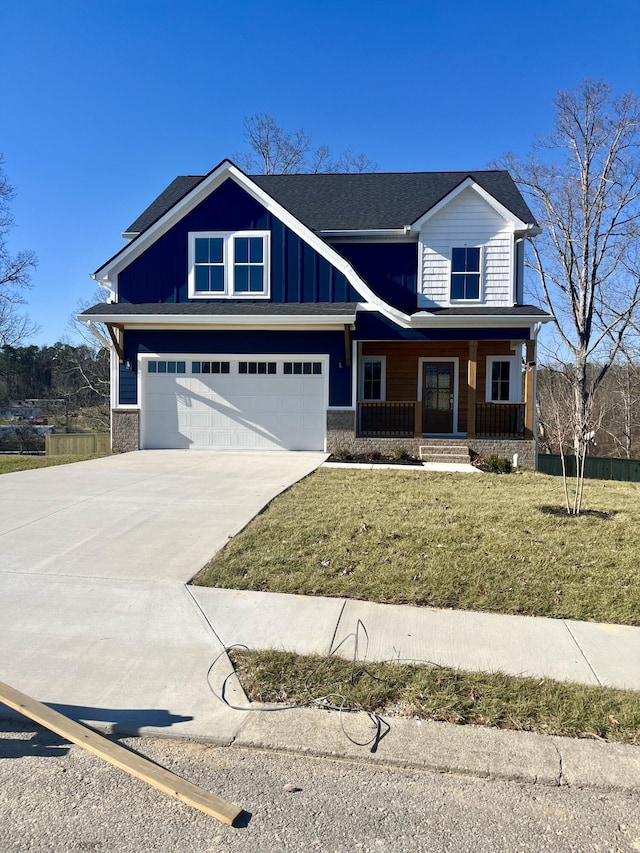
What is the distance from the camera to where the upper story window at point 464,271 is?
15977 mm

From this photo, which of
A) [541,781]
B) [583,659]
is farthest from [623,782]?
[583,659]

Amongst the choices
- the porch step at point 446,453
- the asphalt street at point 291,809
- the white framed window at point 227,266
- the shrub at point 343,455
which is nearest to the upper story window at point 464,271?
the porch step at point 446,453

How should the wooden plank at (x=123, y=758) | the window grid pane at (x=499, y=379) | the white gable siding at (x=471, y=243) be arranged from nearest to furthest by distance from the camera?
1. the wooden plank at (x=123, y=758)
2. the white gable siding at (x=471, y=243)
3. the window grid pane at (x=499, y=379)

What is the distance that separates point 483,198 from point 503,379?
5229 mm

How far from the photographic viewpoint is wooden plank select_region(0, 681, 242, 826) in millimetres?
2518

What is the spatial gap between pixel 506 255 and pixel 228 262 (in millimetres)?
7732

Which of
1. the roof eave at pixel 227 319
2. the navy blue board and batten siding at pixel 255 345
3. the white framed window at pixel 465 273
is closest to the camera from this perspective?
the roof eave at pixel 227 319

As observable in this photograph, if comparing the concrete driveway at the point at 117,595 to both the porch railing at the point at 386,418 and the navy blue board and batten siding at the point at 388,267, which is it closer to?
the porch railing at the point at 386,418

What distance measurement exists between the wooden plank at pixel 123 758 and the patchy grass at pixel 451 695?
793mm

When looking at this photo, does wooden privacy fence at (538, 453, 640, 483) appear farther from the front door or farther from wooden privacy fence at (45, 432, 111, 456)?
wooden privacy fence at (45, 432, 111, 456)

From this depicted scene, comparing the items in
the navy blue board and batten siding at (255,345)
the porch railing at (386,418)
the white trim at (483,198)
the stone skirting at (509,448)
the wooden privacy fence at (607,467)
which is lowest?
the wooden privacy fence at (607,467)

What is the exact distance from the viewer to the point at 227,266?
15328 mm

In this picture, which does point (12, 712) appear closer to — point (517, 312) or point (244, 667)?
point (244, 667)

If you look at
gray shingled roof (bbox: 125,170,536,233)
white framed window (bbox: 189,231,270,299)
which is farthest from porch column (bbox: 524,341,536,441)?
white framed window (bbox: 189,231,270,299)
